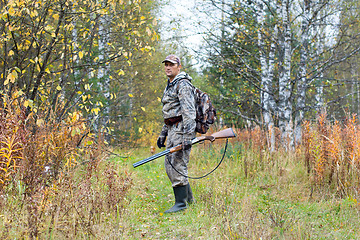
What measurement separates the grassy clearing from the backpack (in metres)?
1.00

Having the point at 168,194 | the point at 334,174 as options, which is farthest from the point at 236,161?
the point at 334,174

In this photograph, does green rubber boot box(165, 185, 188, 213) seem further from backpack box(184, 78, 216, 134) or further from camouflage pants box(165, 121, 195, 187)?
backpack box(184, 78, 216, 134)

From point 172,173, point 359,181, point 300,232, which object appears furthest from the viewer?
point 172,173

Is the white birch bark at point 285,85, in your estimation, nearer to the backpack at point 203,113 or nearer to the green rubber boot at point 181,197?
the backpack at point 203,113

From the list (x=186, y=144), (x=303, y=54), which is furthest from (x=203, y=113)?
(x=303, y=54)

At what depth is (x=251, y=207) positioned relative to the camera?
403 cm

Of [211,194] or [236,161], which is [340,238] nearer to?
[211,194]

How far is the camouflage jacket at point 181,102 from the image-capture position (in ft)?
13.9

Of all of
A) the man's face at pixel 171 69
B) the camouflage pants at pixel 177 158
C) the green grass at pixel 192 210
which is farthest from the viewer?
the man's face at pixel 171 69

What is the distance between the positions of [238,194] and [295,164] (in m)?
1.67

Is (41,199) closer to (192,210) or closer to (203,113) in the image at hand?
(192,210)

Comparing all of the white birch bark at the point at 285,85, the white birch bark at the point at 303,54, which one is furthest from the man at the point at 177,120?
the white birch bark at the point at 285,85

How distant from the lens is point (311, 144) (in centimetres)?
498

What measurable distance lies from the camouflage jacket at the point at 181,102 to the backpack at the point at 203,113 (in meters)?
0.14
